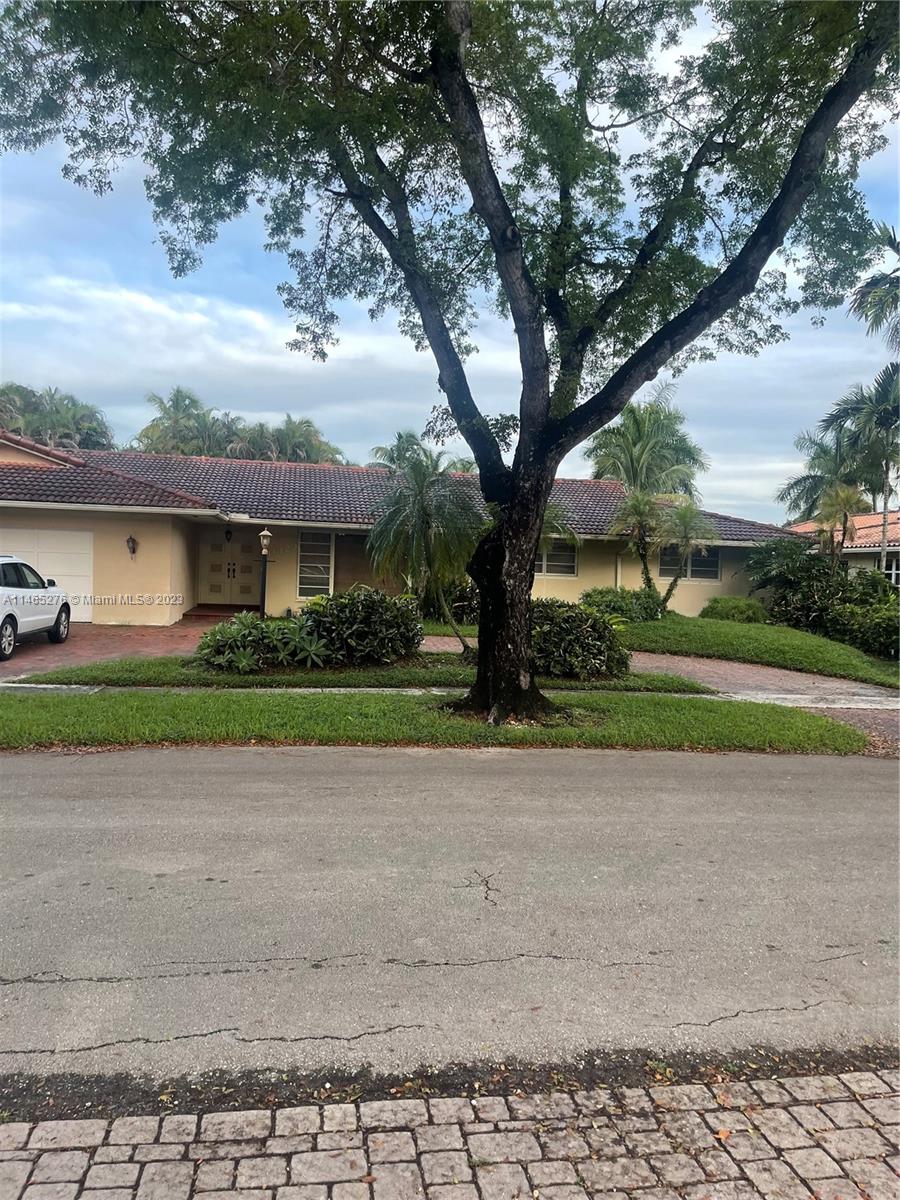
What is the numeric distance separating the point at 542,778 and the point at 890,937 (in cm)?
324

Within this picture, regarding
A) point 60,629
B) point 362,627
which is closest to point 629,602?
point 362,627

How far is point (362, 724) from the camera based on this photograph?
28.0 ft

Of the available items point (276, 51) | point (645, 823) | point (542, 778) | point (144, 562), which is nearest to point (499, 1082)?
point (645, 823)

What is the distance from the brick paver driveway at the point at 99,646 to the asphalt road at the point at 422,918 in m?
6.09

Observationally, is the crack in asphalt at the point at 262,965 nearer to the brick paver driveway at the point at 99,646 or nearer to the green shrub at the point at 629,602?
the brick paver driveway at the point at 99,646

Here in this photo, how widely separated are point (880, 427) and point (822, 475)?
13341 millimetres

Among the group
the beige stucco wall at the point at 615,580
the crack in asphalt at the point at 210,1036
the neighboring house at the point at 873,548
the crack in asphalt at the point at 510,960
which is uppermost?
the neighboring house at the point at 873,548

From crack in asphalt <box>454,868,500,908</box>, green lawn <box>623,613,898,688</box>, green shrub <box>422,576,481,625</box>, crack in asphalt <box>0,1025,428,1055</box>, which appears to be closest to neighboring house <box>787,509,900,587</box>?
green lawn <box>623,613,898,688</box>

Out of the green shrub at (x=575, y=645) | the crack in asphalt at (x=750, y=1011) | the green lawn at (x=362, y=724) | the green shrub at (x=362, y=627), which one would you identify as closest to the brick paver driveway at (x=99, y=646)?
the green shrub at (x=362, y=627)

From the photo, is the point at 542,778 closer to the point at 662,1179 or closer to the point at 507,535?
the point at 507,535

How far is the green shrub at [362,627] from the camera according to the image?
12.6 m

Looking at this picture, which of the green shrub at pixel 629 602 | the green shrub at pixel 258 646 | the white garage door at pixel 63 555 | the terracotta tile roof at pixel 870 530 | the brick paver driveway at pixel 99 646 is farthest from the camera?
the terracotta tile roof at pixel 870 530

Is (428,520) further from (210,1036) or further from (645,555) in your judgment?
(210,1036)

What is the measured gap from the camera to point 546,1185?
7.61 feet
